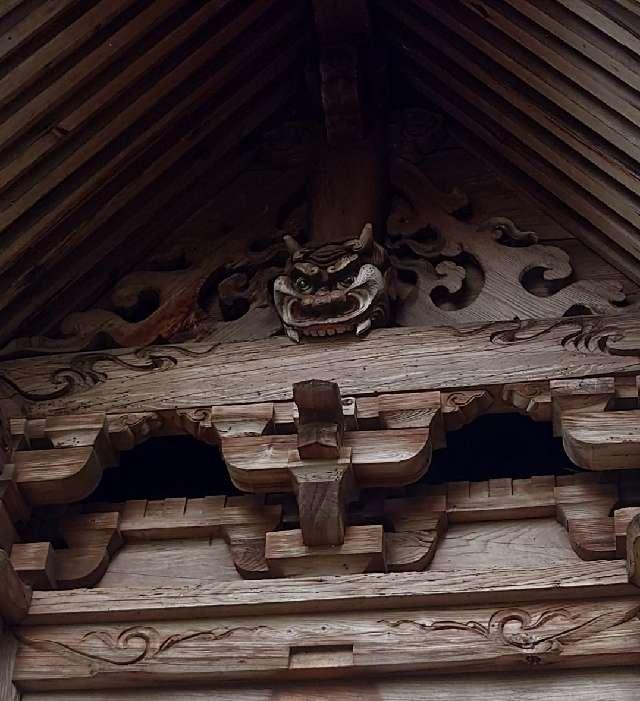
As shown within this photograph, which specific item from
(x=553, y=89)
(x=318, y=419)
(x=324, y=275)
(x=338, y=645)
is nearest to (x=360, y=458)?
(x=318, y=419)

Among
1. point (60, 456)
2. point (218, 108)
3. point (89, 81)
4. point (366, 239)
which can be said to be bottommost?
point (60, 456)

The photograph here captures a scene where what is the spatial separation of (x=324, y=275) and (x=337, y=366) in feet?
1.03

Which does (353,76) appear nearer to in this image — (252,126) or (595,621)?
(252,126)

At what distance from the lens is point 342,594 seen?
3289 millimetres

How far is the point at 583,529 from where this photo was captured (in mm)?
3441

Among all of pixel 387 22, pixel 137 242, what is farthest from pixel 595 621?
pixel 387 22

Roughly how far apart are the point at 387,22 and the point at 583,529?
2130 millimetres

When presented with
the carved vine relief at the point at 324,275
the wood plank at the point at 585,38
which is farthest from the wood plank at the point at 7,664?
the wood plank at the point at 585,38

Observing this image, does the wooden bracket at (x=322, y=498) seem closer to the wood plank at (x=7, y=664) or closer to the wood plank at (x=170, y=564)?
the wood plank at (x=170, y=564)

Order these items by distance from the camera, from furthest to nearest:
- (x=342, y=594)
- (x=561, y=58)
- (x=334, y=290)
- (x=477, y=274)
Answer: (x=477, y=274), (x=334, y=290), (x=561, y=58), (x=342, y=594)

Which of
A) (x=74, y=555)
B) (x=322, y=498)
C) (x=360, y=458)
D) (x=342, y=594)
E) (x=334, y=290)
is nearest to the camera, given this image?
(x=342, y=594)

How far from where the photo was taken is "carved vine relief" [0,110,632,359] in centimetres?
400

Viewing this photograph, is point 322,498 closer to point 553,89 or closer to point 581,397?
point 581,397

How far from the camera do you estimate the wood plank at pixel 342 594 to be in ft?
10.7
